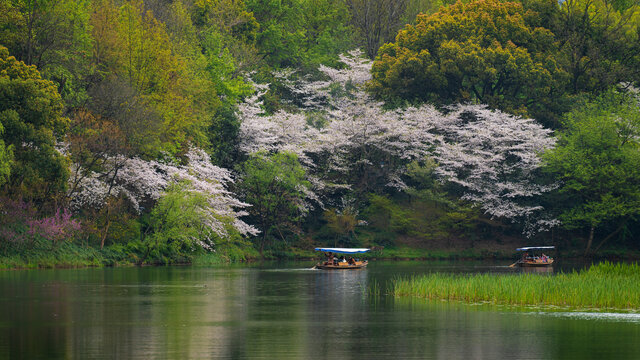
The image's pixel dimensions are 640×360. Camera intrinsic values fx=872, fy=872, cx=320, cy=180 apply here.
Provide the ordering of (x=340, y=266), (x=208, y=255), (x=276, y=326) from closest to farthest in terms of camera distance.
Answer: (x=276, y=326), (x=340, y=266), (x=208, y=255)

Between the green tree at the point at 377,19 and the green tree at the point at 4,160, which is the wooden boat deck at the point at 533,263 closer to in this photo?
the green tree at the point at 377,19

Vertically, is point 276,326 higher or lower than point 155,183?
lower

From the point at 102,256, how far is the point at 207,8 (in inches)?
1405

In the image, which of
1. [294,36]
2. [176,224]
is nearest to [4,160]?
[176,224]

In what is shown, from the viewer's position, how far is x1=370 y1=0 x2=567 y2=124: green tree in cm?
7756

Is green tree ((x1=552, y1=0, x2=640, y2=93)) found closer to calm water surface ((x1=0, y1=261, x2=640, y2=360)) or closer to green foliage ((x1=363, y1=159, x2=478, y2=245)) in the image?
green foliage ((x1=363, y1=159, x2=478, y2=245))

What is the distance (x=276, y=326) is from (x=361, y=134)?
5257 cm

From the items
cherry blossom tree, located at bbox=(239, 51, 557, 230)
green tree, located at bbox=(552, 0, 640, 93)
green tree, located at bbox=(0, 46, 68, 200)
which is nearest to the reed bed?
green tree, located at bbox=(0, 46, 68, 200)

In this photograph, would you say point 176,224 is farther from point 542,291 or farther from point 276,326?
point 276,326

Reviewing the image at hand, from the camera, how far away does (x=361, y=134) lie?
79562 millimetres

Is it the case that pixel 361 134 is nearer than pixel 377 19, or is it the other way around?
pixel 361 134

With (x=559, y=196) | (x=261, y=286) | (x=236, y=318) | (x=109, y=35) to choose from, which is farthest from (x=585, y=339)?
(x=559, y=196)

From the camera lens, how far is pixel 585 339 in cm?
2484

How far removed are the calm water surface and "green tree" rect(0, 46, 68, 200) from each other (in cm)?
1102
